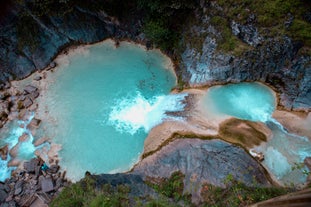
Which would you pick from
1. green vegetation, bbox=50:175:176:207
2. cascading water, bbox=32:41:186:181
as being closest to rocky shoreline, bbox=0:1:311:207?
cascading water, bbox=32:41:186:181

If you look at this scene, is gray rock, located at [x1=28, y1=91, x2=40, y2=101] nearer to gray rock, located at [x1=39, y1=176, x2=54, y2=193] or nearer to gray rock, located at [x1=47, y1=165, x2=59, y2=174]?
gray rock, located at [x1=47, y1=165, x2=59, y2=174]

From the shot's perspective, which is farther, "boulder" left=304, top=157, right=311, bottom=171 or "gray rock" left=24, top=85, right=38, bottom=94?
"gray rock" left=24, top=85, right=38, bottom=94

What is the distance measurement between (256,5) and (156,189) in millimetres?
12505

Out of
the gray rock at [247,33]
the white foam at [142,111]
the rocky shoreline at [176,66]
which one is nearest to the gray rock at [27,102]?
the rocky shoreline at [176,66]

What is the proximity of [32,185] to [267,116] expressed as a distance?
1341 centimetres

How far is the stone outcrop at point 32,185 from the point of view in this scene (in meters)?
13.3

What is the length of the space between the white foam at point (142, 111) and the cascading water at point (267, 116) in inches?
82.6

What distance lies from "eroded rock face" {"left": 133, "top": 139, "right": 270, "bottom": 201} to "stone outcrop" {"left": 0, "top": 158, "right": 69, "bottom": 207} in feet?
15.1

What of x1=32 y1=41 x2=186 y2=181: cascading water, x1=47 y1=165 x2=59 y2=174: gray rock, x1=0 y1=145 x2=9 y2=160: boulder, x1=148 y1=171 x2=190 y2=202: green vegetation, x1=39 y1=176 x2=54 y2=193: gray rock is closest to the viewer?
x1=148 y1=171 x2=190 y2=202: green vegetation

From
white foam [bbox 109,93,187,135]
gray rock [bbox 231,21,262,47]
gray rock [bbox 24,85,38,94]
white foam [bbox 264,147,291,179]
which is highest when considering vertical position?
gray rock [bbox 231,21,262,47]

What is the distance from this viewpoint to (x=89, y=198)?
32.4ft

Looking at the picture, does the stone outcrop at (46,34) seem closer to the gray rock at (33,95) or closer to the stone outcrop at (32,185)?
the gray rock at (33,95)

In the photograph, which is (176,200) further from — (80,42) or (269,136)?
(80,42)

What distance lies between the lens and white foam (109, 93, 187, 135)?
1527 cm
